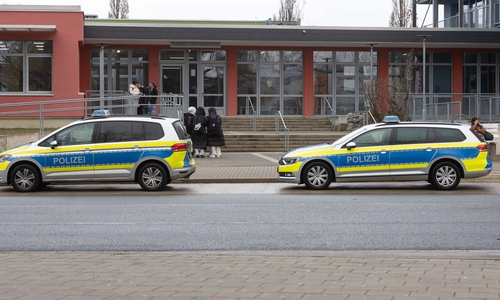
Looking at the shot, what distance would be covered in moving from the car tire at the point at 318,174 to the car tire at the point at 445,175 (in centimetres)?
228

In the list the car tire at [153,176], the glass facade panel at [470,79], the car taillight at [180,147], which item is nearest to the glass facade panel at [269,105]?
the glass facade panel at [470,79]

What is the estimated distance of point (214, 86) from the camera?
3653 centimetres

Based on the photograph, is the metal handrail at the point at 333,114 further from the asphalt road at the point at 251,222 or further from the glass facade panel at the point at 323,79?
the asphalt road at the point at 251,222

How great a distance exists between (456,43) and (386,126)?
2003 cm

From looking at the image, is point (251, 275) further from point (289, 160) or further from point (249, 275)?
point (289, 160)

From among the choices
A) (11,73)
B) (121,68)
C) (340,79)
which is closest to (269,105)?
(340,79)

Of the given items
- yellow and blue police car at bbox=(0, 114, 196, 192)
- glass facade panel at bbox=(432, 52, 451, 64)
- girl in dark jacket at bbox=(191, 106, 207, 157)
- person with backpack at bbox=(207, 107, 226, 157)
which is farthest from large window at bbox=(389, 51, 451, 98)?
yellow and blue police car at bbox=(0, 114, 196, 192)

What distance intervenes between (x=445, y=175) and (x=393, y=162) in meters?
1.18

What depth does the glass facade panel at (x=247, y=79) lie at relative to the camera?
3678cm

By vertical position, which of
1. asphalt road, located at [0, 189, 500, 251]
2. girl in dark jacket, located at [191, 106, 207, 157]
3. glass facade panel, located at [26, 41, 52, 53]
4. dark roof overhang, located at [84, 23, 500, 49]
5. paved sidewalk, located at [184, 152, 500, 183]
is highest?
dark roof overhang, located at [84, 23, 500, 49]

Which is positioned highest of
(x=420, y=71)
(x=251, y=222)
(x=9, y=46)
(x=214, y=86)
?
(x=9, y=46)

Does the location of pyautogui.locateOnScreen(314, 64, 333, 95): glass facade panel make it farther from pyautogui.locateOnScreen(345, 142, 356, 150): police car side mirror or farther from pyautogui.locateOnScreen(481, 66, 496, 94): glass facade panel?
pyautogui.locateOnScreen(345, 142, 356, 150): police car side mirror

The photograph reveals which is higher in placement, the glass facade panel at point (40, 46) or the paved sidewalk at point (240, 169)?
the glass facade panel at point (40, 46)

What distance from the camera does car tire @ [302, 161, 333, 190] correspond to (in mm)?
16938
